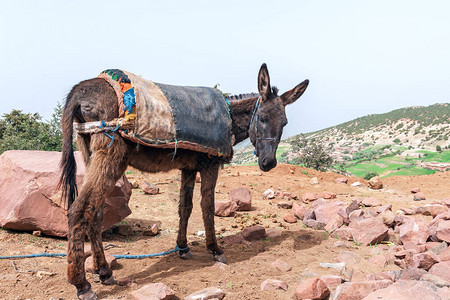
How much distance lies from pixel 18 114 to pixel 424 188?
20.2 metres

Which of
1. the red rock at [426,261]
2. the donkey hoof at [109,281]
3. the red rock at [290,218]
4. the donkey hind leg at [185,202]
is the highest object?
the donkey hind leg at [185,202]

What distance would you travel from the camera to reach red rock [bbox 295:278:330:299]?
131 inches

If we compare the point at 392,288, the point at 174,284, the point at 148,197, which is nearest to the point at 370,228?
the point at 392,288

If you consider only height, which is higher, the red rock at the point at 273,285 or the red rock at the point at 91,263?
the red rock at the point at 91,263

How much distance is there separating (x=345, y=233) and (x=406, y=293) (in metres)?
3.25

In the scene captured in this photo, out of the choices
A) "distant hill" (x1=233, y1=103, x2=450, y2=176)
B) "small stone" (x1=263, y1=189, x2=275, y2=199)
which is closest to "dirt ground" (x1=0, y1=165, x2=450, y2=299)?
"small stone" (x1=263, y1=189, x2=275, y2=199)

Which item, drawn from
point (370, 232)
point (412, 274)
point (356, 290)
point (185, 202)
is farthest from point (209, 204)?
point (370, 232)

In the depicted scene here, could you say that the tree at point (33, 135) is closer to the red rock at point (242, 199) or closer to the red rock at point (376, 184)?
the red rock at point (242, 199)

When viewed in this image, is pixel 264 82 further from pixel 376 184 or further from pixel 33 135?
pixel 33 135

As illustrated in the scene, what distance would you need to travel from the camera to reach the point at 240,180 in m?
12.4

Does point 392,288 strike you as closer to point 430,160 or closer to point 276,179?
point 276,179

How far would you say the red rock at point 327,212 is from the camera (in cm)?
709

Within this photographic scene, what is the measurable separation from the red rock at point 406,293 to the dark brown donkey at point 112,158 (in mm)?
2221

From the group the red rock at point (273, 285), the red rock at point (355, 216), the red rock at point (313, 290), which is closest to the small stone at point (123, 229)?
the red rock at point (273, 285)
